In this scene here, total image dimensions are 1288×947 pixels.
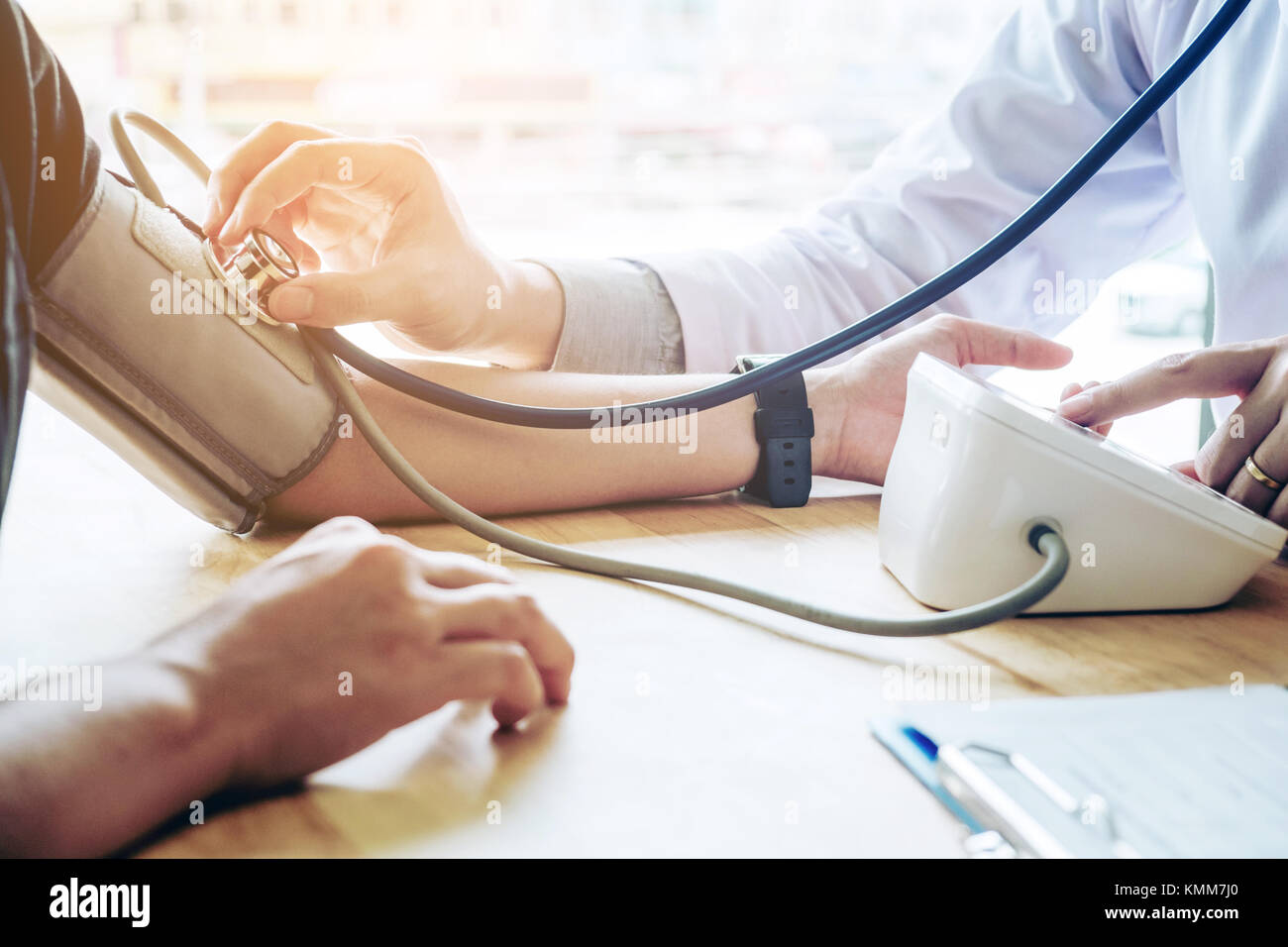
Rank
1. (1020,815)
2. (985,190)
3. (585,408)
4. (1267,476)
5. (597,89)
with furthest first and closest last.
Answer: (597,89)
(985,190)
(585,408)
(1267,476)
(1020,815)

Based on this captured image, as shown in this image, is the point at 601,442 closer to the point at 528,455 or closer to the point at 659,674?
the point at 528,455

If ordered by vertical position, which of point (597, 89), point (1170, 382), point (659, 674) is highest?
point (597, 89)

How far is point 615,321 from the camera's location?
0.80 meters

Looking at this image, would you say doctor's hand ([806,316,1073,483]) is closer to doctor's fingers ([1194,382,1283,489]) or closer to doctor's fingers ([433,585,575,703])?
doctor's fingers ([1194,382,1283,489])

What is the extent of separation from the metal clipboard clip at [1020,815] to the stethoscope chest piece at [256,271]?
45 centimetres

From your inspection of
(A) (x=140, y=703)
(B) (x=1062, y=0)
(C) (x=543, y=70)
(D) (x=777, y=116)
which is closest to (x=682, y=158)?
(D) (x=777, y=116)

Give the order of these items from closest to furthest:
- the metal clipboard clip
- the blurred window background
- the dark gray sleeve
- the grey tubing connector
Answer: the metal clipboard clip → the grey tubing connector → the dark gray sleeve → the blurred window background

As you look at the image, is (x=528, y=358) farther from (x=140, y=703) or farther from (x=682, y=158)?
(x=682, y=158)

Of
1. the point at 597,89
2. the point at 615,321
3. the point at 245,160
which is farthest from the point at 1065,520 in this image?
the point at 597,89

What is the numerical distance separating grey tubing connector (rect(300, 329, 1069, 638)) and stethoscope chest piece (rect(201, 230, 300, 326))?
34 millimetres

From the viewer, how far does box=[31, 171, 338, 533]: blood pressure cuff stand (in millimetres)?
545

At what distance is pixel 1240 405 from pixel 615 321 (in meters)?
0.43

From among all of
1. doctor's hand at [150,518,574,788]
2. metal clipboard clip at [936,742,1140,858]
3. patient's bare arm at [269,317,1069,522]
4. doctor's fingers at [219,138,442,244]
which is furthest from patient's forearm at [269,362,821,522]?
metal clipboard clip at [936,742,1140,858]

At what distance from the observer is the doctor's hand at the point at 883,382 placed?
2.37 feet
